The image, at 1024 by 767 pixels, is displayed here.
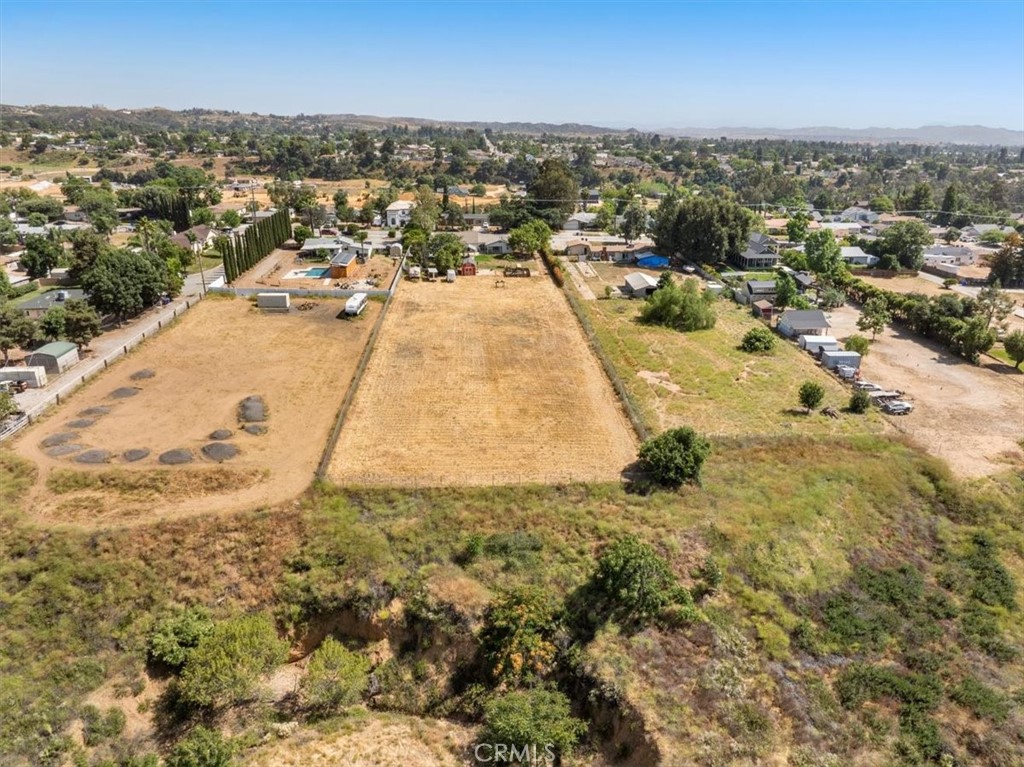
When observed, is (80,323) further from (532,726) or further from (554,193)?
(554,193)

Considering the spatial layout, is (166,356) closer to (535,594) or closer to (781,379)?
(535,594)

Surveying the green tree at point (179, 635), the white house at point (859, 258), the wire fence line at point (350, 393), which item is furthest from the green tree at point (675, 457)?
the white house at point (859, 258)

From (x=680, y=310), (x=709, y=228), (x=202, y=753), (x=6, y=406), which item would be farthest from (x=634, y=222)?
(x=202, y=753)

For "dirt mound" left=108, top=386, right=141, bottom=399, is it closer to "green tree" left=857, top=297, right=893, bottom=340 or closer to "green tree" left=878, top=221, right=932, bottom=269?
"green tree" left=857, top=297, right=893, bottom=340

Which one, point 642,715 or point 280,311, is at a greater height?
point 280,311

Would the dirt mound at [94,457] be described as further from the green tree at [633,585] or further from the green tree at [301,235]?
the green tree at [301,235]

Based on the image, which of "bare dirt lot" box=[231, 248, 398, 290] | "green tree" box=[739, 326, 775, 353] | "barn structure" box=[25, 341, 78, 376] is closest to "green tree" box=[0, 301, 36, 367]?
"barn structure" box=[25, 341, 78, 376]

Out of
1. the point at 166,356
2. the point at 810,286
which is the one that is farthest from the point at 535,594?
the point at 810,286
